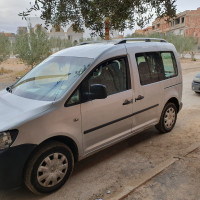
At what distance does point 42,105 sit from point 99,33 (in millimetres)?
2789

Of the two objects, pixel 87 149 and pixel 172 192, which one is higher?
pixel 87 149

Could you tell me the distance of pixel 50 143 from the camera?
8.93ft

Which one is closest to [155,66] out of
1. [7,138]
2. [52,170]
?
[52,170]

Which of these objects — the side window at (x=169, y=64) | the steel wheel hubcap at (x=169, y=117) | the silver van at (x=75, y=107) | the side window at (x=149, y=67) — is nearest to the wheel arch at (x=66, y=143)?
the silver van at (x=75, y=107)

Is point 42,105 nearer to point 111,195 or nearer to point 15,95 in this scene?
point 15,95

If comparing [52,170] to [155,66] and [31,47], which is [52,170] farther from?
[31,47]

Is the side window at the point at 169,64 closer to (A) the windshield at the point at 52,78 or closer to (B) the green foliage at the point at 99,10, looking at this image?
(B) the green foliage at the point at 99,10

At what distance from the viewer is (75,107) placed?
114 inches

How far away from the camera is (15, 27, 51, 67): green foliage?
1444 centimetres

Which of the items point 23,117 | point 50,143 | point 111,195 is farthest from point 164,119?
point 23,117

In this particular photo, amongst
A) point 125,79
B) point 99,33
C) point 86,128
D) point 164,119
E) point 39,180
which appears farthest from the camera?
point 99,33

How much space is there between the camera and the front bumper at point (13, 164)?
2362mm

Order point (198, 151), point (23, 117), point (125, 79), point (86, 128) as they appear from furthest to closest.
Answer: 1. point (198, 151)
2. point (125, 79)
3. point (86, 128)
4. point (23, 117)

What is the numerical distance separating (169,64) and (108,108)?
2068 mm
